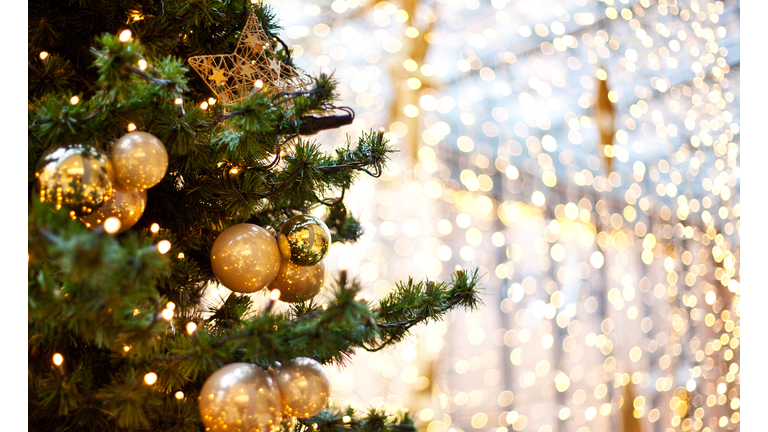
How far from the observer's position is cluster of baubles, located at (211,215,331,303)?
0.59 m

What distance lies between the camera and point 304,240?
619 mm

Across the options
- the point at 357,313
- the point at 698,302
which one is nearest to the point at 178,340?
the point at 357,313

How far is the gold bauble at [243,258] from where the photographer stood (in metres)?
0.59

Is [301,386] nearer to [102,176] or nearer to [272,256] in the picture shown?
[272,256]

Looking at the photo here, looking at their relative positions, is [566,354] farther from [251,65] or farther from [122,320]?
[122,320]

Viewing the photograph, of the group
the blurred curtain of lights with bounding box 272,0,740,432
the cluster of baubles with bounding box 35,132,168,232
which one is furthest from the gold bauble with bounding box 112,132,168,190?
the blurred curtain of lights with bounding box 272,0,740,432

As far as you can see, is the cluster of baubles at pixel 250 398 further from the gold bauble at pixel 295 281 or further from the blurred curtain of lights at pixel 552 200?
the blurred curtain of lights at pixel 552 200

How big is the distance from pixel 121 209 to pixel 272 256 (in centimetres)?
18

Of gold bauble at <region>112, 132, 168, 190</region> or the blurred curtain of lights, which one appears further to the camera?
the blurred curtain of lights

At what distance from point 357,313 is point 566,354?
1789 mm

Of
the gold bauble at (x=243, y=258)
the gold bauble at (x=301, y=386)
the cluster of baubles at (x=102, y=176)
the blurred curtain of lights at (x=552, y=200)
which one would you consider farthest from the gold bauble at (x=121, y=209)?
the blurred curtain of lights at (x=552, y=200)

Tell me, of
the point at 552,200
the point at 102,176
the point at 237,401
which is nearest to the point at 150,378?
the point at 237,401

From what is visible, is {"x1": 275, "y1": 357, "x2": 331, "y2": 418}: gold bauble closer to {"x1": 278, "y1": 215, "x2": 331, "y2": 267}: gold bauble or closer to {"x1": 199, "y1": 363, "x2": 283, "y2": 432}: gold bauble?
{"x1": 199, "y1": 363, "x2": 283, "y2": 432}: gold bauble

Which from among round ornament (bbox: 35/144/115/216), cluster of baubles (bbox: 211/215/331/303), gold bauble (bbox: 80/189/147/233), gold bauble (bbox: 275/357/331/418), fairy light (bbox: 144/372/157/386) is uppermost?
round ornament (bbox: 35/144/115/216)
